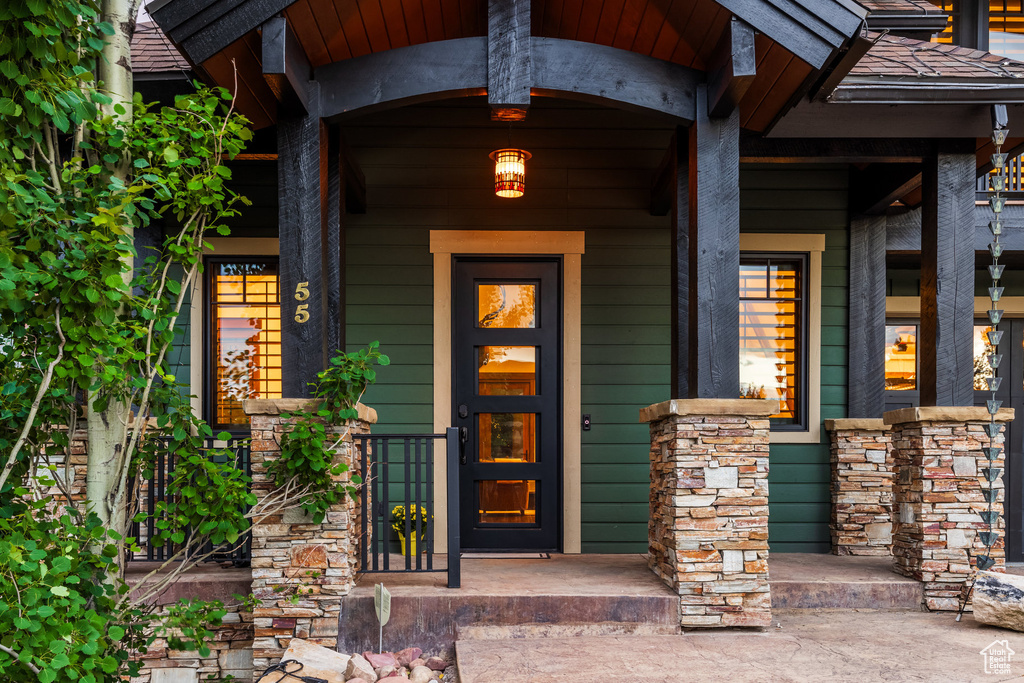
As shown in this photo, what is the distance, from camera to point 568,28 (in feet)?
15.2

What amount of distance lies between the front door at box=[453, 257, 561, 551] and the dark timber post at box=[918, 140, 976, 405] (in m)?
2.34

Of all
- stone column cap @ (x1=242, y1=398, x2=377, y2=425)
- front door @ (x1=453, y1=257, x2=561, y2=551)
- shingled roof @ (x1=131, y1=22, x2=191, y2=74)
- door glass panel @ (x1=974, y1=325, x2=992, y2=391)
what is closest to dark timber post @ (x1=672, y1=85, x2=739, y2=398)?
front door @ (x1=453, y1=257, x2=561, y2=551)

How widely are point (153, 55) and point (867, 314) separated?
512cm

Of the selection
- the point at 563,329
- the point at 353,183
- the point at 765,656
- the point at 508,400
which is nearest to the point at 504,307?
the point at 563,329

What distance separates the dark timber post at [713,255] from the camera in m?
3.86

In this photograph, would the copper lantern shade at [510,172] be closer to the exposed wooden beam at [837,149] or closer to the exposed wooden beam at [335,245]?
the exposed wooden beam at [335,245]

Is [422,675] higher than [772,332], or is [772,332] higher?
[772,332]

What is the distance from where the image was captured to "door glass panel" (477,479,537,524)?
5250 millimetres

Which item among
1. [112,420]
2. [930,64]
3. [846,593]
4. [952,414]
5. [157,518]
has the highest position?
[930,64]

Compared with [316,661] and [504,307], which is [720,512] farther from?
[504,307]

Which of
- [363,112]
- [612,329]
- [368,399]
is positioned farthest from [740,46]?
[368,399]

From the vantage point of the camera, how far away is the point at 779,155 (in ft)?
15.4

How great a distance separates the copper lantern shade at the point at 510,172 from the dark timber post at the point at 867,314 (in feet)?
8.40

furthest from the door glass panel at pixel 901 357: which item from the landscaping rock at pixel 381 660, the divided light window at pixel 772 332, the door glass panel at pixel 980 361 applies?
the landscaping rock at pixel 381 660
